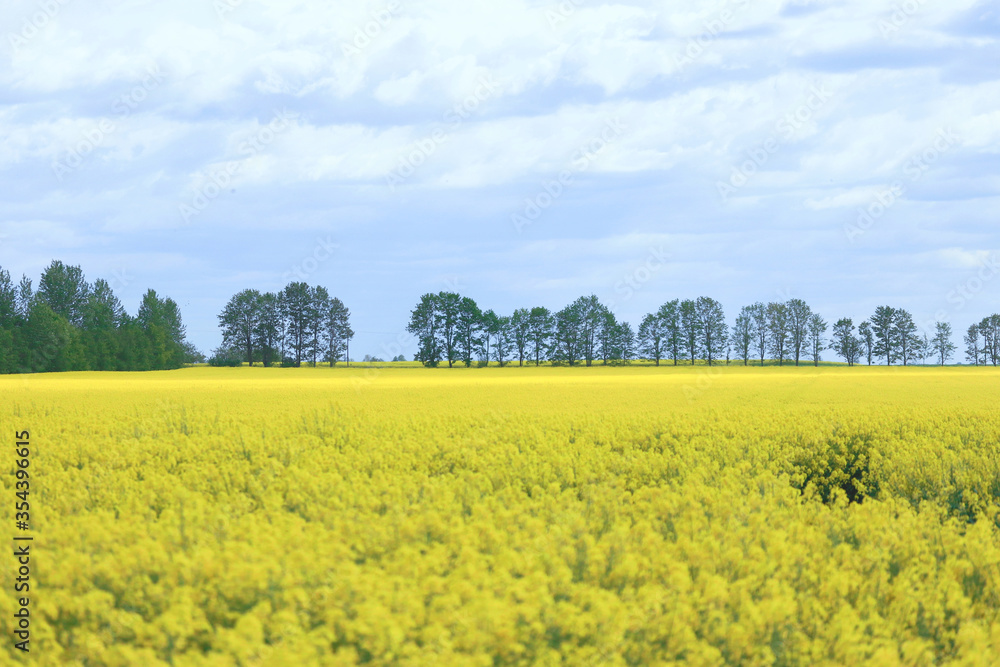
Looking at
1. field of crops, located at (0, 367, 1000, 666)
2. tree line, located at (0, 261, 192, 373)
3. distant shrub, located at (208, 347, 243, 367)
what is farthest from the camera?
distant shrub, located at (208, 347, 243, 367)

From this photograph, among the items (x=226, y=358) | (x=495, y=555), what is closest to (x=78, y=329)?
(x=226, y=358)

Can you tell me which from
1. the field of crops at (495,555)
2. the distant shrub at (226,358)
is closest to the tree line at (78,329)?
the distant shrub at (226,358)

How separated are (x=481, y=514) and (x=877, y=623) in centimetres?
288

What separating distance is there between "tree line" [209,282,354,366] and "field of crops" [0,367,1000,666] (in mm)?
72504

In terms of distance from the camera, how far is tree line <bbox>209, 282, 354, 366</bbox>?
8169 centimetres

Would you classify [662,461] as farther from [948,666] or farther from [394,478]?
[948,666]

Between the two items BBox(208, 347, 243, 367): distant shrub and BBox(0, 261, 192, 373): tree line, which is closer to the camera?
BBox(0, 261, 192, 373): tree line

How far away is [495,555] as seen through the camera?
215 inches

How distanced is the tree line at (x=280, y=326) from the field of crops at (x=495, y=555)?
2854 inches

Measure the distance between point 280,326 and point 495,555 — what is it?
3162 inches

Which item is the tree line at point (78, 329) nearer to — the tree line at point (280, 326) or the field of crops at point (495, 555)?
the tree line at point (280, 326)

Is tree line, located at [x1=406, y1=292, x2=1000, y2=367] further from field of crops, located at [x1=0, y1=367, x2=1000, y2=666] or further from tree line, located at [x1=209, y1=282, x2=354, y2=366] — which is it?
field of crops, located at [x1=0, y1=367, x2=1000, y2=666]

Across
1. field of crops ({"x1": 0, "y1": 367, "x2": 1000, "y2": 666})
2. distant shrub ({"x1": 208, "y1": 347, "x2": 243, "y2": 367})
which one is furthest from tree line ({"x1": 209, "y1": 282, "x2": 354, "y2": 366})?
field of crops ({"x1": 0, "y1": 367, "x2": 1000, "y2": 666})

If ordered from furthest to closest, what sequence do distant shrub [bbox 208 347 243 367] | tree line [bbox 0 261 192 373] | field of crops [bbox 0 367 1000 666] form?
distant shrub [bbox 208 347 243 367], tree line [bbox 0 261 192 373], field of crops [bbox 0 367 1000 666]
